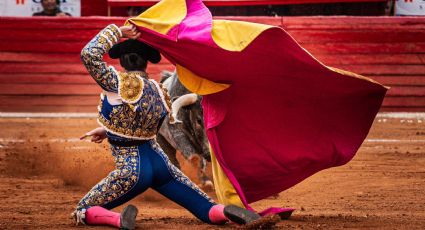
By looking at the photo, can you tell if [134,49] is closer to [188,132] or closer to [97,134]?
[97,134]

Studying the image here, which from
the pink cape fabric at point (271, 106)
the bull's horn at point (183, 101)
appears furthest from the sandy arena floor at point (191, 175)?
the bull's horn at point (183, 101)

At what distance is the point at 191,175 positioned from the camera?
815cm

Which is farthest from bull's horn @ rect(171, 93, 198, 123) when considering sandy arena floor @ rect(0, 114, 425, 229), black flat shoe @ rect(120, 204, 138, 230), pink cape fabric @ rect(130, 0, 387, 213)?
black flat shoe @ rect(120, 204, 138, 230)

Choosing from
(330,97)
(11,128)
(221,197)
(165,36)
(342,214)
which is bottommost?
(11,128)

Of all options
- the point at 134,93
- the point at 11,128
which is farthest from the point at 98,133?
the point at 11,128

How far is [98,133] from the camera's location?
5527 millimetres

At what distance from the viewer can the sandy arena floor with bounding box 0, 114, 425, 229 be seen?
5783 mm

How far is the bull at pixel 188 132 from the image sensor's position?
7.48 m

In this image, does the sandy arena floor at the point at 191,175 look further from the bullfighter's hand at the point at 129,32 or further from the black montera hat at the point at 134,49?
the bullfighter's hand at the point at 129,32

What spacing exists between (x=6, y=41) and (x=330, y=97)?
801 cm

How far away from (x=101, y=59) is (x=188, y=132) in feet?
8.07

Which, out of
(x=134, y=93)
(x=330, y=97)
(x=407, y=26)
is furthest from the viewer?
(x=407, y=26)

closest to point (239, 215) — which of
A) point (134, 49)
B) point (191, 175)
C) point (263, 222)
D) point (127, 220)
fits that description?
point (263, 222)

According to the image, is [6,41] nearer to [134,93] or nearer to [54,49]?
[54,49]
